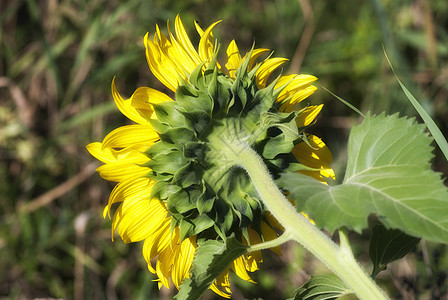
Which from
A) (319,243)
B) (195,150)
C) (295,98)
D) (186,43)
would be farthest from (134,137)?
(319,243)

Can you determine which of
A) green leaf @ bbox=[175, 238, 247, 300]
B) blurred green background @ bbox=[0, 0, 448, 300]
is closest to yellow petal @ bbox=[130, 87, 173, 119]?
green leaf @ bbox=[175, 238, 247, 300]

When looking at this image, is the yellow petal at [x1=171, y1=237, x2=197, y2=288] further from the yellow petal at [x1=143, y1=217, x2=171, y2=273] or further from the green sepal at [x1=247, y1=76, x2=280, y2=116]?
the green sepal at [x1=247, y1=76, x2=280, y2=116]

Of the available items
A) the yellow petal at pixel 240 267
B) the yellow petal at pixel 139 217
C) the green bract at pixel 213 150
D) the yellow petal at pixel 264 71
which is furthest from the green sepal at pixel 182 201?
the yellow petal at pixel 264 71

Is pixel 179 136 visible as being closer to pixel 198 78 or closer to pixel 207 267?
pixel 198 78

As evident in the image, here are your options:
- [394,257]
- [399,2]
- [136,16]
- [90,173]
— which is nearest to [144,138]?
[394,257]

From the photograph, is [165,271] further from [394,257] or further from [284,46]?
[284,46]

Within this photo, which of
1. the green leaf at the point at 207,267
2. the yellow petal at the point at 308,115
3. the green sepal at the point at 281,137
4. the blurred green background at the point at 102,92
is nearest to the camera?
the green leaf at the point at 207,267

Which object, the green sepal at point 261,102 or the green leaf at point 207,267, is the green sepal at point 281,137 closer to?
the green sepal at point 261,102
